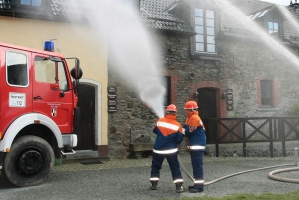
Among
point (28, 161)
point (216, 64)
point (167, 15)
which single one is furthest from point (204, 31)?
point (28, 161)

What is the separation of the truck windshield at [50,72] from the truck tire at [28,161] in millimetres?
1265

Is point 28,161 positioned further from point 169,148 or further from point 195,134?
point 195,134

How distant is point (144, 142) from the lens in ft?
38.9

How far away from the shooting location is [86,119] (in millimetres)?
11352

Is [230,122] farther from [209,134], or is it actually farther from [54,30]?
[54,30]

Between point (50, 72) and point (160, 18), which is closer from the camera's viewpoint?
point (50, 72)

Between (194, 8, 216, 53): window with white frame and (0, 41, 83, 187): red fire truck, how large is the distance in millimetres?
7532

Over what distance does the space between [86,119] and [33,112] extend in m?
4.57

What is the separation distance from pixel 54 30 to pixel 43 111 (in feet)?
15.2

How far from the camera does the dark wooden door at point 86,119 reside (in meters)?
11.3

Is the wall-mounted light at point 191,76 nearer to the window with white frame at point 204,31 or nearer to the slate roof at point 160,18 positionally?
the window with white frame at point 204,31

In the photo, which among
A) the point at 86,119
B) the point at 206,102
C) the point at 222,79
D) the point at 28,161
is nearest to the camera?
the point at 28,161

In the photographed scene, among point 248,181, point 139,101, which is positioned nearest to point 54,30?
point 139,101

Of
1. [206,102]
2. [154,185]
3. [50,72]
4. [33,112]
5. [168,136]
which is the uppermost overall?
[50,72]
